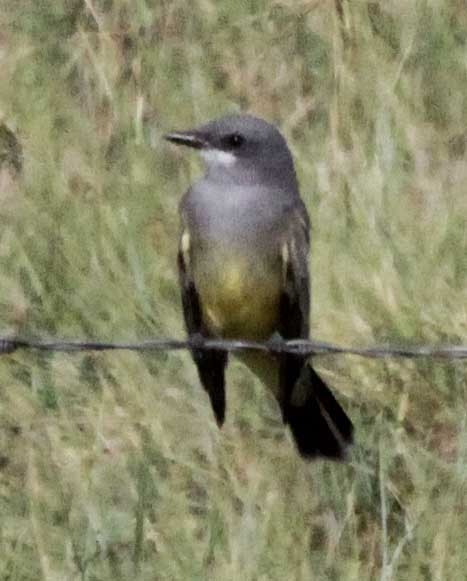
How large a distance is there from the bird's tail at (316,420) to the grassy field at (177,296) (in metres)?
0.07

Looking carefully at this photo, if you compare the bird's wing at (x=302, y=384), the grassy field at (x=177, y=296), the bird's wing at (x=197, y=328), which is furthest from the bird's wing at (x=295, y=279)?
the grassy field at (x=177, y=296)

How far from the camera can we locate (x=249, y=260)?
12.5 ft

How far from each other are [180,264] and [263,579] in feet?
2.35

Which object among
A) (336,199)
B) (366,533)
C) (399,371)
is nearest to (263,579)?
(366,533)

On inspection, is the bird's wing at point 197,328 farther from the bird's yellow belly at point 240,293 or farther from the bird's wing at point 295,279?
the bird's wing at point 295,279

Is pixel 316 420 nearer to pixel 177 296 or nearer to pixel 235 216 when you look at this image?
pixel 235 216

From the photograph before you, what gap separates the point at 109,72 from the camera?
18.1 feet

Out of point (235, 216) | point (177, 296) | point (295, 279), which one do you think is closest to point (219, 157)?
point (235, 216)

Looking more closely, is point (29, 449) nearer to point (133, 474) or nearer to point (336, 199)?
point (133, 474)

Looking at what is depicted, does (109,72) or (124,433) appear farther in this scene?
(109,72)

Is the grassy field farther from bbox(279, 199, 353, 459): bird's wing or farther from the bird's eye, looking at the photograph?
the bird's eye

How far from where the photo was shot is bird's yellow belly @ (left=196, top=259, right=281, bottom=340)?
380 cm

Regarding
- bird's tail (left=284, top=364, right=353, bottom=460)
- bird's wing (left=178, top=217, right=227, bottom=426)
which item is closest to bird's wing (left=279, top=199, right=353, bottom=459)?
bird's tail (left=284, top=364, right=353, bottom=460)

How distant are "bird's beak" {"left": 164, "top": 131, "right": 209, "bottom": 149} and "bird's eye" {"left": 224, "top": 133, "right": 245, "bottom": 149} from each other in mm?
46
